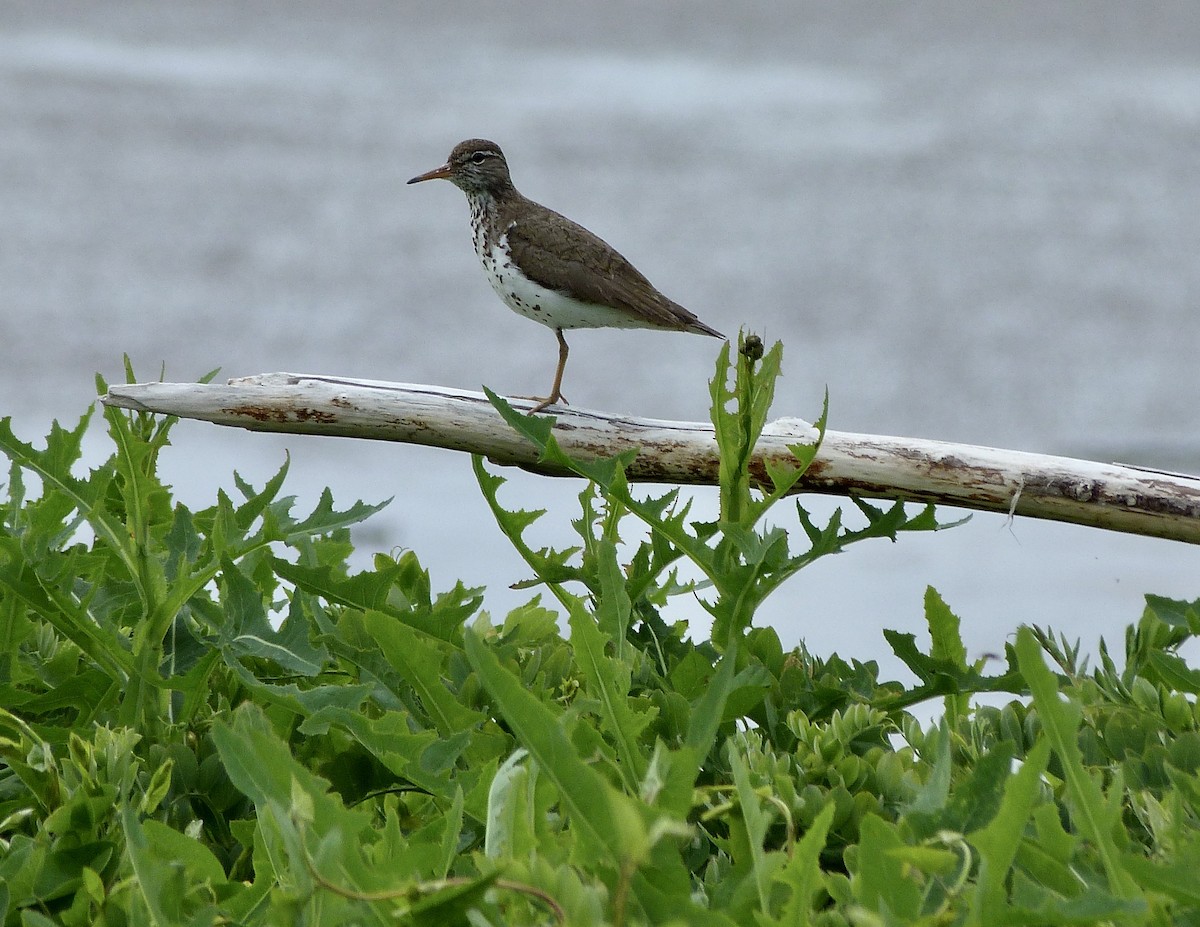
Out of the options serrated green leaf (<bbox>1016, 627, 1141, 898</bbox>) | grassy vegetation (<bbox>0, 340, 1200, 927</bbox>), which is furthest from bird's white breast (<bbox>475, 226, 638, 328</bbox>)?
serrated green leaf (<bbox>1016, 627, 1141, 898</bbox>)

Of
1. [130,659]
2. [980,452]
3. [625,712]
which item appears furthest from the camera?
[980,452]

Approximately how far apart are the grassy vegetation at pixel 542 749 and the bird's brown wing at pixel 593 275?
4.32 feet

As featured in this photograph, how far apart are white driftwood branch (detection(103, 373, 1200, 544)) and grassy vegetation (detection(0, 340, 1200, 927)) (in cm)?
31

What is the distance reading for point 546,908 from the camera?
67 cm

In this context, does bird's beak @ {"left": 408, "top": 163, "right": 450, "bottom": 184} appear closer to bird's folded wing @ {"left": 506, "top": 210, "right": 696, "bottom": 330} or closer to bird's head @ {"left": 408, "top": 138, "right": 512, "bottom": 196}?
bird's head @ {"left": 408, "top": 138, "right": 512, "bottom": 196}

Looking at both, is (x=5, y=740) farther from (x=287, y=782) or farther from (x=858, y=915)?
(x=858, y=915)

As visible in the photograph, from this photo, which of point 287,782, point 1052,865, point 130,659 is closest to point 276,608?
point 130,659

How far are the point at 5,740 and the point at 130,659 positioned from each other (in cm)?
14

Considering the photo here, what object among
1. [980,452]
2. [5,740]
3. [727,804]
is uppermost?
[980,452]

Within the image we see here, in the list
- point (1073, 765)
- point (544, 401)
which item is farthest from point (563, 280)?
point (1073, 765)

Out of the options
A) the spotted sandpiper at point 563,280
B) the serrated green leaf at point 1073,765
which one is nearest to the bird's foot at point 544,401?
the spotted sandpiper at point 563,280

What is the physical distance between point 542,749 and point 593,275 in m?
2.19

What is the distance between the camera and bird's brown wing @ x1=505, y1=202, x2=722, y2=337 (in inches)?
107

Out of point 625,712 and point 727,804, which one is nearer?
point 727,804
